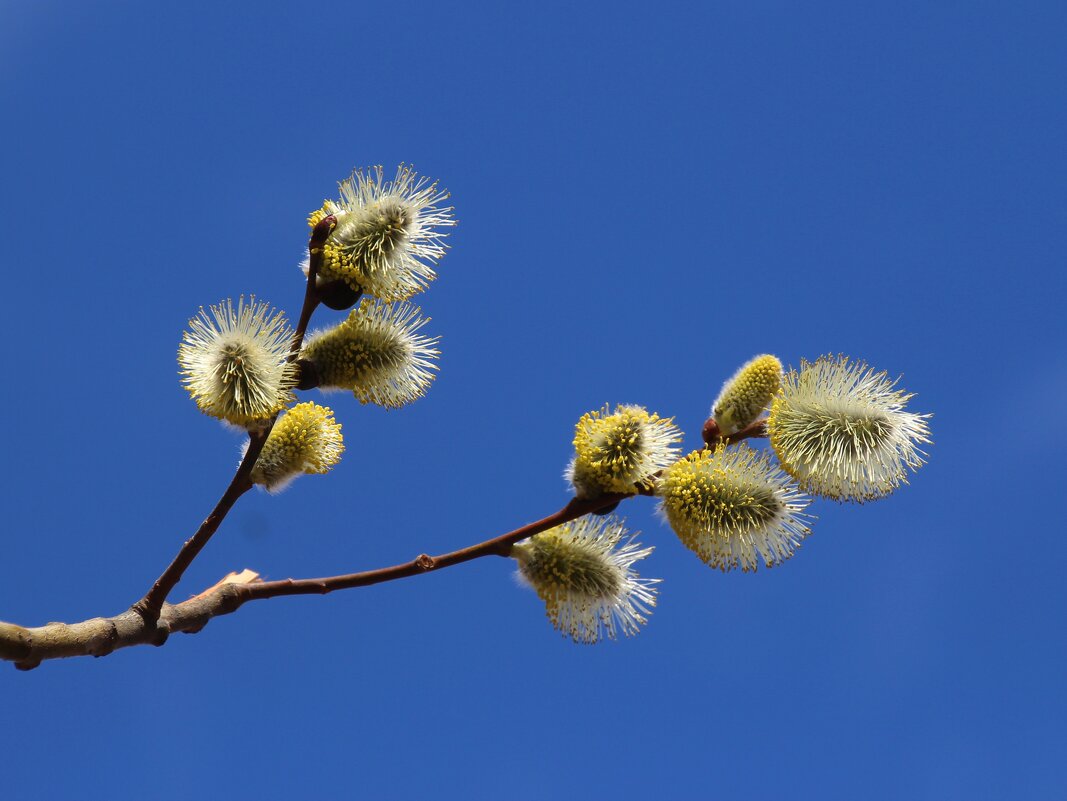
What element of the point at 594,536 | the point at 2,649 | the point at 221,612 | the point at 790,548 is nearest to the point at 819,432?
the point at 790,548

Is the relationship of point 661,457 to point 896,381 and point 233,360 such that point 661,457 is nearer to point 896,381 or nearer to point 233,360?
point 896,381

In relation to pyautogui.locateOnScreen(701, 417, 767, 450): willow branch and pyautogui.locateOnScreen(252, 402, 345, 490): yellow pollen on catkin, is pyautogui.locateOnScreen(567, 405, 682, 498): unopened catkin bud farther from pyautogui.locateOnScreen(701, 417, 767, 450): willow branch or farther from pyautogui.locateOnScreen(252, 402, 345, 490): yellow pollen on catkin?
pyautogui.locateOnScreen(252, 402, 345, 490): yellow pollen on catkin

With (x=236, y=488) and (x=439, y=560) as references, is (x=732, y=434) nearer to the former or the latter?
(x=439, y=560)

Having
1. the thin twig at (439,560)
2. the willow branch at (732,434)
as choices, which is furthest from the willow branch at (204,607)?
the willow branch at (732,434)

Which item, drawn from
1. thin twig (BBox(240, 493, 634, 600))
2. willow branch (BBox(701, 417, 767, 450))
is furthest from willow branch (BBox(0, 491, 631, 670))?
willow branch (BBox(701, 417, 767, 450))

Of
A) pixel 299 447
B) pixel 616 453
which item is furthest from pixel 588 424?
pixel 299 447

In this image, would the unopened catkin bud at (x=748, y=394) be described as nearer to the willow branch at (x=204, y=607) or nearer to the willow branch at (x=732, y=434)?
the willow branch at (x=732, y=434)
